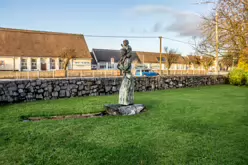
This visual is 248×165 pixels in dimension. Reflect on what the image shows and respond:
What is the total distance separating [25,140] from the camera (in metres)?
4.45

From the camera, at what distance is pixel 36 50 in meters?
33.0

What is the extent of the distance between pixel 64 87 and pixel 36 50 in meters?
24.5

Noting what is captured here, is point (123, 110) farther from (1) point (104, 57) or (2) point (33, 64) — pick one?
(1) point (104, 57)

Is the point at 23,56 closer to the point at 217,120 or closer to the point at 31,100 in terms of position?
the point at 31,100

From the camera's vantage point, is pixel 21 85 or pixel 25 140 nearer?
pixel 25 140

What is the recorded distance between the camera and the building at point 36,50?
30766 mm

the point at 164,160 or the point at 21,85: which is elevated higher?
the point at 21,85

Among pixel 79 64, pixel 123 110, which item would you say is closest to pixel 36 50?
pixel 79 64

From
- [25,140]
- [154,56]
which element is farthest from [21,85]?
[154,56]

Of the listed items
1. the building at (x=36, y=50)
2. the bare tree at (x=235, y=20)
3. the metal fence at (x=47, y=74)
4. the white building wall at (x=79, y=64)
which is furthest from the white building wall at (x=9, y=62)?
the bare tree at (x=235, y=20)

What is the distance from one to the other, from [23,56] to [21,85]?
23783 millimetres

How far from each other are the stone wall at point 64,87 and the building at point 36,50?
20.1 m

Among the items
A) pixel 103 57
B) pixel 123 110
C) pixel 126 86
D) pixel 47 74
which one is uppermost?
pixel 103 57

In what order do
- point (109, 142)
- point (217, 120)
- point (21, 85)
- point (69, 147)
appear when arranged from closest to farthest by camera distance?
point (69, 147)
point (109, 142)
point (217, 120)
point (21, 85)
